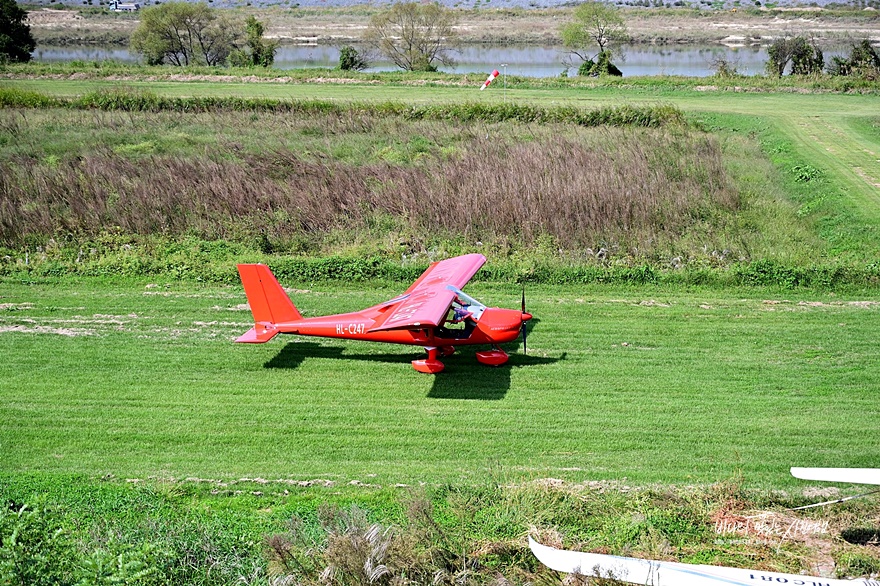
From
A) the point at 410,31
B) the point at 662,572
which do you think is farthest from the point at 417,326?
the point at 410,31

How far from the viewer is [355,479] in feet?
33.4

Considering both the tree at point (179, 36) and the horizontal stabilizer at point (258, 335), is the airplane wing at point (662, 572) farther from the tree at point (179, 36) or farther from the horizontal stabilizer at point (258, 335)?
the tree at point (179, 36)

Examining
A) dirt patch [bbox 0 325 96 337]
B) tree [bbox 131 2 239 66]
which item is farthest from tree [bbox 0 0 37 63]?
dirt patch [bbox 0 325 96 337]

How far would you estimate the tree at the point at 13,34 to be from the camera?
5072cm

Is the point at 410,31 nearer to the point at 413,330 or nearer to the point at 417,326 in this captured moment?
the point at 413,330

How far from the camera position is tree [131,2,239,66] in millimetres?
56375

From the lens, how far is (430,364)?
→ 42.7 ft

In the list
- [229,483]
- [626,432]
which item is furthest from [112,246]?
[626,432]

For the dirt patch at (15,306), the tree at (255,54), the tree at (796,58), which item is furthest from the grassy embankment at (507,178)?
the tree at (255,54)

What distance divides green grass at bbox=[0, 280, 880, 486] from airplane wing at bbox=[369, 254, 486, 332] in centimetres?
111

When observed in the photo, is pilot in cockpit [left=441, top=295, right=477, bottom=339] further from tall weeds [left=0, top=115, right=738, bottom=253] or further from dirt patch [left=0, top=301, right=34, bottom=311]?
dirt patch [left=0, top=301, right=34, bottom=311]

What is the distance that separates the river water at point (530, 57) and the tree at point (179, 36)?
5933 mm

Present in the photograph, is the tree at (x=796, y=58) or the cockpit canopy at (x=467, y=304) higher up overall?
the tree at (x=796, y=58)

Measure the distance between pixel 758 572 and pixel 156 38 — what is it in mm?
57965
